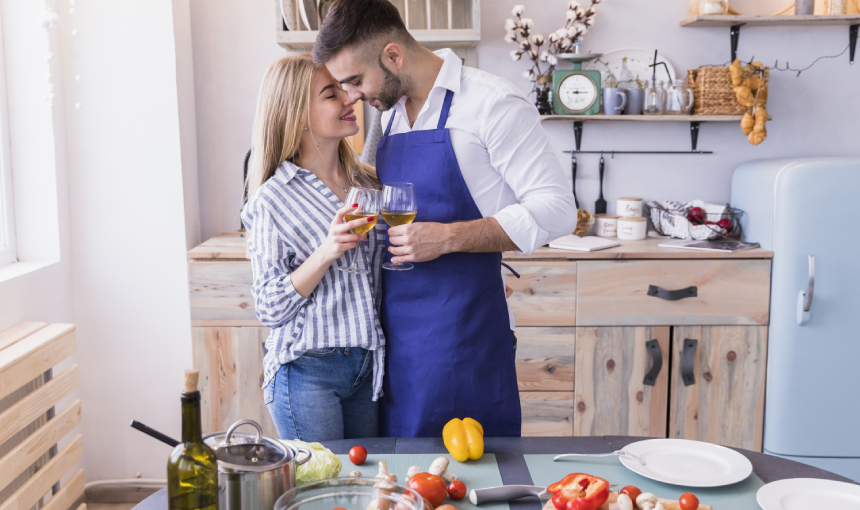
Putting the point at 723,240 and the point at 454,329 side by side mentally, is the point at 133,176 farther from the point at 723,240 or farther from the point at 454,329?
the point at 723,240

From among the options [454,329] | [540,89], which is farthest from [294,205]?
[540,89]

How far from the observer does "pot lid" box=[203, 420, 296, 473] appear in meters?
0.85

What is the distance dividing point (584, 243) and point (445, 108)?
1.26m

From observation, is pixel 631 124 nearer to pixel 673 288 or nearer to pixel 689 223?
pixel 689 223

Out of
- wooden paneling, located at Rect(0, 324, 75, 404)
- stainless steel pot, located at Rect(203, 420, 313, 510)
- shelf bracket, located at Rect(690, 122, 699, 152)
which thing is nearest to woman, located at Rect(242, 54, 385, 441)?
stainless steel pot, located at Rect(203, 420, 313, 510)

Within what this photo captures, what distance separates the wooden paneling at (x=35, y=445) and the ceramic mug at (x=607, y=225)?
217 cm

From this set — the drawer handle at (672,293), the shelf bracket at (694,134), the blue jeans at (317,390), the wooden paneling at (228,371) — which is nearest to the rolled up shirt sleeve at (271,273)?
the blue jeans at (317,390)

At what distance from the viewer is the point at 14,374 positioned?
75.3 inches

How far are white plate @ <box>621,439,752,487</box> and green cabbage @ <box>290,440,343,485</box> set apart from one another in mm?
470

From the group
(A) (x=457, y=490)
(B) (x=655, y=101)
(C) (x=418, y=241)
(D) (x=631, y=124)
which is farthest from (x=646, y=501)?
(D) (x=631, y=124)

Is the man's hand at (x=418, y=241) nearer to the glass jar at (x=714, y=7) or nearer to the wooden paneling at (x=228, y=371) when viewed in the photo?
the wooden paneling at (x=228, y=371)

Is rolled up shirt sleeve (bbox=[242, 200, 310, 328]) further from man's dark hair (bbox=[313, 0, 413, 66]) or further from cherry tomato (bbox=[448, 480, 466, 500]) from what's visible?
cherry tomato (bbox=[448, 480, 466, 500])

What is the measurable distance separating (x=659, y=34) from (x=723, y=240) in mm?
982

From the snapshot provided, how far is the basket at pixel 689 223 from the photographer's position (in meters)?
2.82
